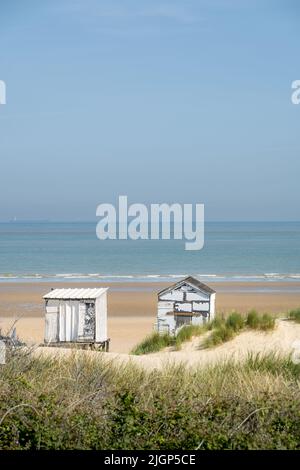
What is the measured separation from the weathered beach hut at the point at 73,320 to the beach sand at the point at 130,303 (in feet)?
7.00

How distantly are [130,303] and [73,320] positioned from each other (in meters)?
13.8

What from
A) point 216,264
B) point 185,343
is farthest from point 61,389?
point 216,264

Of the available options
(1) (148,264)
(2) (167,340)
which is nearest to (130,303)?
(2) (167,340)

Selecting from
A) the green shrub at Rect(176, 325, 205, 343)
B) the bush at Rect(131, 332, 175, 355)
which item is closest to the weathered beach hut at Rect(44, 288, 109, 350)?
the bush at Rect(131, 332, 175, 355)

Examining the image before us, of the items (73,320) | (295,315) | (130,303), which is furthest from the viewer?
(130,303)

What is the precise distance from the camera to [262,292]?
107 ft

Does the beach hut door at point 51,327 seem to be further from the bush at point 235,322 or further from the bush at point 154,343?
the bush at point 235,322

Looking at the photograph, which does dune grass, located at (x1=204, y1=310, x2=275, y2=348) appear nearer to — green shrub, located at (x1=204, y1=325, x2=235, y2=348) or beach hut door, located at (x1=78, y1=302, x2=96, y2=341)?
green shrub, located at (x1=204, y1=325, x2=235, y2=348)

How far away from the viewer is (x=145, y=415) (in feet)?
18.0

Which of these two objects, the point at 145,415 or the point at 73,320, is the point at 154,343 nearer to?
the point at 73,320

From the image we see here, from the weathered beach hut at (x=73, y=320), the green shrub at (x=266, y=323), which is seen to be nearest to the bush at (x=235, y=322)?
the green shrub at (x=266, y=323)
